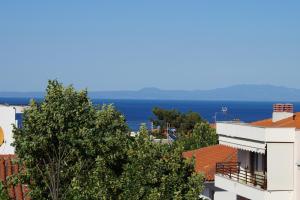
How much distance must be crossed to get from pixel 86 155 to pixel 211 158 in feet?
81.8

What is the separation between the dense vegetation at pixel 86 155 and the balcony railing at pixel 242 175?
9.49m

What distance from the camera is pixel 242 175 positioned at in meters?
35.9

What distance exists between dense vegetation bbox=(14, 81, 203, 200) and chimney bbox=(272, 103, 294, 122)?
1502cm

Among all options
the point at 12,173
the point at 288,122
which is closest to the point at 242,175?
the point at 288,122

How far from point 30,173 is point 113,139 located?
108 inches

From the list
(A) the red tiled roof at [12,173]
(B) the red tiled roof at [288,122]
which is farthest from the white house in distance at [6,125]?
(B) the red tiled roof at [288,122]

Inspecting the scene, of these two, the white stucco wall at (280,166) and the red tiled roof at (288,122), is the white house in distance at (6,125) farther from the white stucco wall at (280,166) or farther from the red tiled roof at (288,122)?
the white stucco wall at (280,166)

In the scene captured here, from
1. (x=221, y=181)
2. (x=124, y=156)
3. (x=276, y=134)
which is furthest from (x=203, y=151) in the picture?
(x=124, y=156)

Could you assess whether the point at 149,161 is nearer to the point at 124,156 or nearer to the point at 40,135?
the point at 124,156

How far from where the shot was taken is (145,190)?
71.8 ft

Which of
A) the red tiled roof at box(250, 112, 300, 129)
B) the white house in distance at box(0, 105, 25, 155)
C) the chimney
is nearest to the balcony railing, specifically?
the red tiled roof at box(250, 112, 300, 129)

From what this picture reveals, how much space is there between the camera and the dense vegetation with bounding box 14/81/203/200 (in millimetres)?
22391

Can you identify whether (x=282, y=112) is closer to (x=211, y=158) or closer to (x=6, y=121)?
(x=211, y=158)

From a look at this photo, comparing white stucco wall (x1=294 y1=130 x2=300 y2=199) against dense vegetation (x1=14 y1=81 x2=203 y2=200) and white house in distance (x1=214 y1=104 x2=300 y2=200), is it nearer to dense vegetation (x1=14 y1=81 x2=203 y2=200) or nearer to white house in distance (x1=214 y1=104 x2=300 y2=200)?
white house in distance (x1=214 y1=104 x2=300 y2=200)
